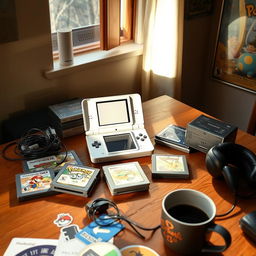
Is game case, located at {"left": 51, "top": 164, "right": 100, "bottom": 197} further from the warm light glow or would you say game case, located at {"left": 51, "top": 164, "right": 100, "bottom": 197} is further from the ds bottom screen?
the warm light glow

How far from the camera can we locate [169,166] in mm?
1129

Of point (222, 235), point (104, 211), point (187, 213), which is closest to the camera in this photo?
point (222, 235)

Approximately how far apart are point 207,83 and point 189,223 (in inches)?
68.4

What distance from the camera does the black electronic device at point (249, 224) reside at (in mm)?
881

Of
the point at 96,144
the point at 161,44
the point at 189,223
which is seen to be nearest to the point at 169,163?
the point at 96,144

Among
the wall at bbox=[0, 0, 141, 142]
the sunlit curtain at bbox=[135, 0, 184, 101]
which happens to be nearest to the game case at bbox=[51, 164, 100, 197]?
the wall at bbox=[0, 0, 141, 142]

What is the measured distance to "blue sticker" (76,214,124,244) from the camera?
34.6 inches

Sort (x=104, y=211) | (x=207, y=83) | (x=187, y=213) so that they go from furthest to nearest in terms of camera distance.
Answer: (x=207, y=83)
(x=104, y=211)
(x=187, y=213)

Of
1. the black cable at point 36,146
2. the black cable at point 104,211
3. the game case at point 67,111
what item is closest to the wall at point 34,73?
the game case at point 67,111

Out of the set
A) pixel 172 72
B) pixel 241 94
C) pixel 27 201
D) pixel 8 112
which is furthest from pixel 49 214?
pixel 241 94

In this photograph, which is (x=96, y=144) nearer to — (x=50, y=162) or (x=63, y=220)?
(x=50, y=162)

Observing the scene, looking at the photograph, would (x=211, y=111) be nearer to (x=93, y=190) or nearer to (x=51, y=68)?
(x=51, y=68)

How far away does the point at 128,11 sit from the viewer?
188 centimetres

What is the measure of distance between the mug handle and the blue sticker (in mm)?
229
